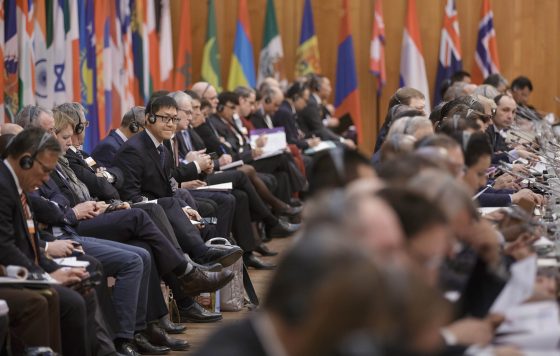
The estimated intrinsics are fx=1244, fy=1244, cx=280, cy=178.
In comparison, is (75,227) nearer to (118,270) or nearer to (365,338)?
(118,270)

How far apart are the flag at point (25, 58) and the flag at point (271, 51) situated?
637 cm

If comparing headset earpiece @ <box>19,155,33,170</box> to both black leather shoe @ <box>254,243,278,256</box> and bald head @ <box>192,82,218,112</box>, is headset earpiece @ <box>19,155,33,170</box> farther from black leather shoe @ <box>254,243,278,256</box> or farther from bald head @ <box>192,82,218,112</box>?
bald head @ <box>192,82,218,112</box>

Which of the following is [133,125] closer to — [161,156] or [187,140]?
[161,156]

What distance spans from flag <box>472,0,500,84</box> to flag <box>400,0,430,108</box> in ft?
2.46

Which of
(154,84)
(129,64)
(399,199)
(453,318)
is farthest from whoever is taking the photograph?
(154,84)

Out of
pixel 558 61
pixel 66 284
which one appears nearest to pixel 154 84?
pixel 558 61

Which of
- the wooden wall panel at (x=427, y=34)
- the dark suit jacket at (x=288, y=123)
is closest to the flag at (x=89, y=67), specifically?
the dark suit jacket at (x=288, y=123)

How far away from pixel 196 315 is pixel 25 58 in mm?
2917

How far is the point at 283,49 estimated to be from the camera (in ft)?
53.8

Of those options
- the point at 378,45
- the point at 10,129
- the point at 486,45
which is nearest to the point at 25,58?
the point at 10,129

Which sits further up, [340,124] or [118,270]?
[118,270]

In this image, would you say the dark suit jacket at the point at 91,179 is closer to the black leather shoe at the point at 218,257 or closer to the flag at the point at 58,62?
the black leather shoe at the point at 218,257

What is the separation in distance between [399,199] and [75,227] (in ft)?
13.2

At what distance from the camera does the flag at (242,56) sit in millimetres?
15598
